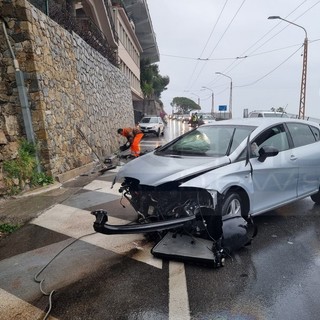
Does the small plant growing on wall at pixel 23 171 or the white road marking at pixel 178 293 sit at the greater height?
the small plant growing on wall at pixel 23 171

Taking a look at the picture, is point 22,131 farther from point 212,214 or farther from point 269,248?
point 269,248

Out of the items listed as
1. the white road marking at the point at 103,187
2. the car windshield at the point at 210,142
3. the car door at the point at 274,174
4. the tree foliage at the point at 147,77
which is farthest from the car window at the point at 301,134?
the tree foliage at the point at 147,77

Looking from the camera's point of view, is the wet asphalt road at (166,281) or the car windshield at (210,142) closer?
the wet asphalt road at (166,281)

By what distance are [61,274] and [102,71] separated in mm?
12100

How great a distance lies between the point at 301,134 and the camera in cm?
530

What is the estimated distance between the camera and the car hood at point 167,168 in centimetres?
372

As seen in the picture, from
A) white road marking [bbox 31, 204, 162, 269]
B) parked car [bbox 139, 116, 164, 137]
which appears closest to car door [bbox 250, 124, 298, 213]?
white road marking [bbox 31, 204, 162, 269]

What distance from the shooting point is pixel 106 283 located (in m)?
3.16

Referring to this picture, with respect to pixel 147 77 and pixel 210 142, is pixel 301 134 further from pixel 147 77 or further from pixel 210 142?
pixel 147 77

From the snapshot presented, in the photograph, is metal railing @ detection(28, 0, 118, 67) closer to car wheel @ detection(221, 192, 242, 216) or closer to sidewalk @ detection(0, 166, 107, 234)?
sidewalk @ detection(0, 166, 107, 234)

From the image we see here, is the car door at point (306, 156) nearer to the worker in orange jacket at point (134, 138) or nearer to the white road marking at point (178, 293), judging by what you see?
the white road marking at point (178, 293)

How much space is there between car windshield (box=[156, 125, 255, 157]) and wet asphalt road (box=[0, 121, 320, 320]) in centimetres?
135

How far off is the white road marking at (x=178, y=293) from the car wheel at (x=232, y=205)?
2.94ft

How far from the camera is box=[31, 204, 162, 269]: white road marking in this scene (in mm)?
3839
